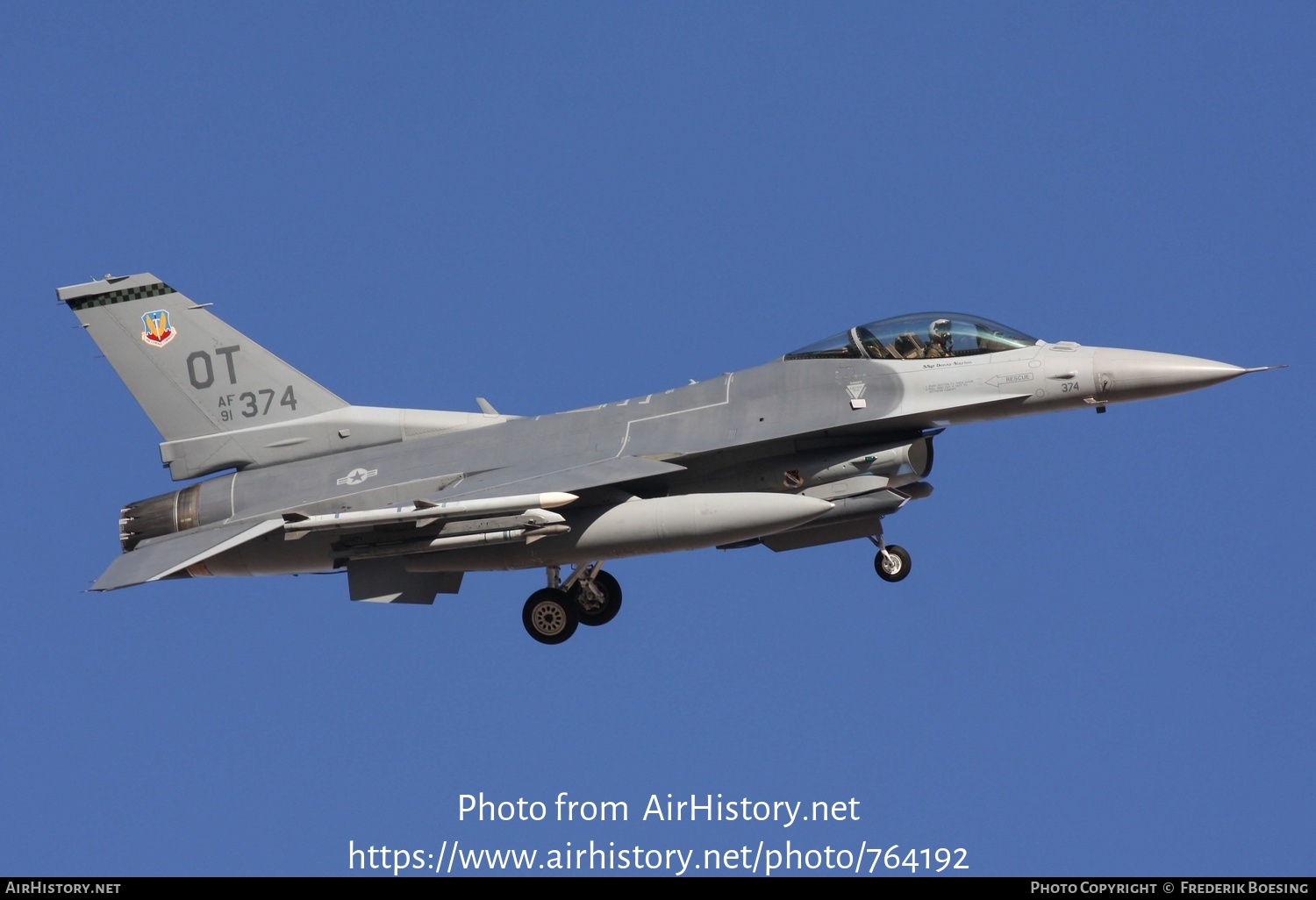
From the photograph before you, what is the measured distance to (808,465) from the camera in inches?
747

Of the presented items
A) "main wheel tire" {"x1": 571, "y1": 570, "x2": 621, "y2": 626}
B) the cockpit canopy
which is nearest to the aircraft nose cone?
the cockpit canopy

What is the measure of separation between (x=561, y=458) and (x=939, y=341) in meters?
4.14

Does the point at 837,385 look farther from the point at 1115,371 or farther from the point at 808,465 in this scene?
the point at 1115,371

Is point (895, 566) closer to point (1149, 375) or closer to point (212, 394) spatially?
point (1149, 375)

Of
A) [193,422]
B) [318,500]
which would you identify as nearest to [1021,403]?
[318,500]

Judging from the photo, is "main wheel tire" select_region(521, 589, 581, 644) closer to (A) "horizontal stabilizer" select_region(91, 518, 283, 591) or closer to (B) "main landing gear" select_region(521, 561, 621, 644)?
(B) "main landing gear" select_region(521, 561, 621, 644)

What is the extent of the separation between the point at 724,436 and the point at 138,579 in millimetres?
6168

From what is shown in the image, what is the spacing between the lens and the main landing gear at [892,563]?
Answer: 18.9 m

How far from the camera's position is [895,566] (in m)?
19.0

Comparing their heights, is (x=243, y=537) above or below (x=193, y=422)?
below

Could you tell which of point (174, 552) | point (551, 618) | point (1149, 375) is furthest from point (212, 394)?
point (1149, 375)

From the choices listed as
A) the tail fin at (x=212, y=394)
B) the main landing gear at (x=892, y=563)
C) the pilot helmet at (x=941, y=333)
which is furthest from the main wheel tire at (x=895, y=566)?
the tail fin at (x=212, y=394)

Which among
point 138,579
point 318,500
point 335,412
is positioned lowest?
point 138,579

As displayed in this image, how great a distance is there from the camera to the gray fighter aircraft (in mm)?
18297
